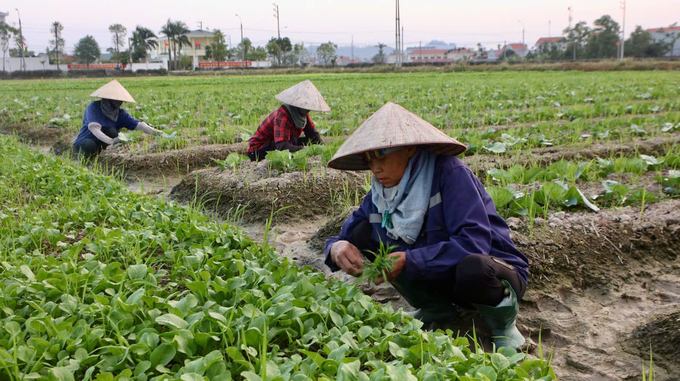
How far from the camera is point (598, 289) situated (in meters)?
2.95

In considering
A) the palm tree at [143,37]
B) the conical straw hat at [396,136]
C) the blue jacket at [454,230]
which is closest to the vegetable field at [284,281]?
the blue jacket at [454,230]

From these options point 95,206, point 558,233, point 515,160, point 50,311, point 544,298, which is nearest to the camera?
point 50,311

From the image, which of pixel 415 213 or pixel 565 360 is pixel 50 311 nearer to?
pixel 415 213

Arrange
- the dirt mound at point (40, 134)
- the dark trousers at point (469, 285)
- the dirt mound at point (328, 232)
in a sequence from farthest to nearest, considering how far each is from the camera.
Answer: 1. the dirt mound at point (40, 134)
2. the dirt mound at point (328, 232)
3. the dark trousers at point (469, 285)

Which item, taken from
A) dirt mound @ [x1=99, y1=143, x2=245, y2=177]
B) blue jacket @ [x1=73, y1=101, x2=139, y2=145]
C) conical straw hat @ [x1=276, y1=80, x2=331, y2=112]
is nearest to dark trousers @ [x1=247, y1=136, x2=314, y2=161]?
conical straw hat @ [x1=276, y1=80, x2=331, y2=112]

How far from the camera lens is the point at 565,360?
2.29 meters

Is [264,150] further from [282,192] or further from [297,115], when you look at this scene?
[282,192]

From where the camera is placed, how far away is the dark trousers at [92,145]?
250 inches

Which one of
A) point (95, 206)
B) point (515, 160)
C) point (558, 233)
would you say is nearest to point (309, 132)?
point (515, 160)

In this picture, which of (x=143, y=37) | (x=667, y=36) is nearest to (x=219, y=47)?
(x=143, y=37)

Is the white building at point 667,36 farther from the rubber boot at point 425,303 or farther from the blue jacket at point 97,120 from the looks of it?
the rubber boot at point 425,303

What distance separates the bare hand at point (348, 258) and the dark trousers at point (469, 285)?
0.69 ft

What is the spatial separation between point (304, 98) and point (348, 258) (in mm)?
2768

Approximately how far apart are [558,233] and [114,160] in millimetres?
5213
